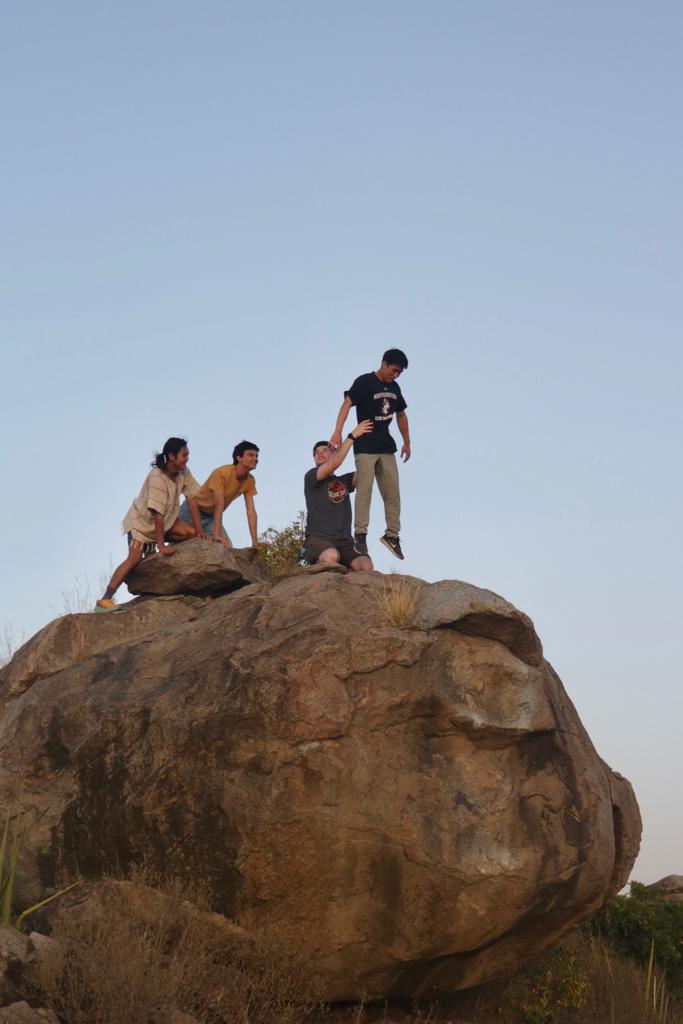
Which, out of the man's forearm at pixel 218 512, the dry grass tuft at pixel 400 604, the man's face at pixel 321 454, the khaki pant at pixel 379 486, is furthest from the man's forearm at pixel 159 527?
the dry grass tuft at pixel 400 604

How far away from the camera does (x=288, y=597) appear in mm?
11844

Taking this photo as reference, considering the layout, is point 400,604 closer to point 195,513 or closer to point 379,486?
point 379,486

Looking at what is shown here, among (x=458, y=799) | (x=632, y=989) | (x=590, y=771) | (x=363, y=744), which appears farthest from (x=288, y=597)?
(x=632, y=989)

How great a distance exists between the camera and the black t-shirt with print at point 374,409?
14203 mm

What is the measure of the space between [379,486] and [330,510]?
68 cm

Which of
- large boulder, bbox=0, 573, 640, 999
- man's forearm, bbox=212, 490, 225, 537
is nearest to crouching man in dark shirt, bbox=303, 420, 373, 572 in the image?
man's forearm, bbox=212, 490, 225, 537

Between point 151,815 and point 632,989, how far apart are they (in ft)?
25.3

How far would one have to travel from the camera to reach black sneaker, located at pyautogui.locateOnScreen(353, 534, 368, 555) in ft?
46.5

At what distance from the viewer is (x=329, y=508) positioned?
14484 millimetres

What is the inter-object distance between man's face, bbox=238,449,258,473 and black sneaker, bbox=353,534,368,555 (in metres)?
1.73

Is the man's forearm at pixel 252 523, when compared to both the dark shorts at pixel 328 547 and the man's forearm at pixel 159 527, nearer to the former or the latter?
the dark shorts at pixel 328 547

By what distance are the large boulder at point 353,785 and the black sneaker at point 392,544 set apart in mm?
2179

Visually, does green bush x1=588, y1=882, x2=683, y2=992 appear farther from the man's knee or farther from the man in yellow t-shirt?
the man in yellow t-shirt

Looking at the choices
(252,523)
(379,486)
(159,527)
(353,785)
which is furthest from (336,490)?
(353,785)
